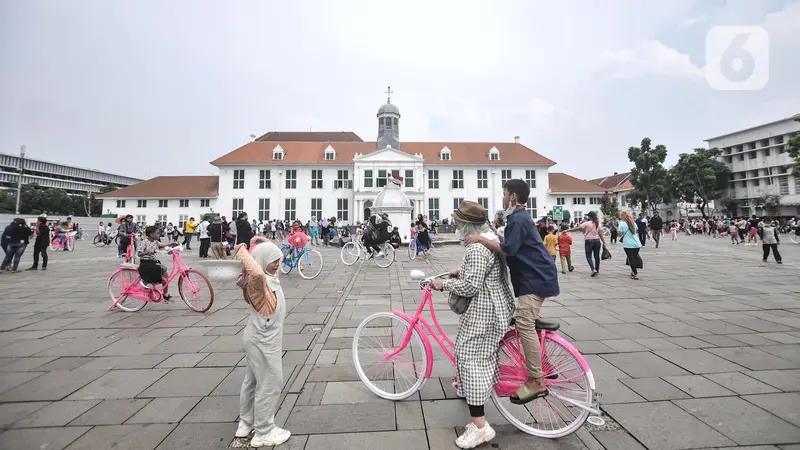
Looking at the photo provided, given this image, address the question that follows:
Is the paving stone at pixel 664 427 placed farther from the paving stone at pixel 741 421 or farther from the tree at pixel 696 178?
A: the tree at pixel 696 178

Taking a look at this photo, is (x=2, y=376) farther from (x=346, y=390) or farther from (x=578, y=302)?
(x=578, y=302)

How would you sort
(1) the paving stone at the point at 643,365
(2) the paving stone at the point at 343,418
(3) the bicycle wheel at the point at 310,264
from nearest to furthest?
(2) the paving stone at the point at 343,418 < (1) the paving stone at the point at 643,365 < (3) the bicycle wheel at the point at 310,264

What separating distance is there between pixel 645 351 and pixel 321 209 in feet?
145

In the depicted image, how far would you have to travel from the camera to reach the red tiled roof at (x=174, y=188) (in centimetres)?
4731

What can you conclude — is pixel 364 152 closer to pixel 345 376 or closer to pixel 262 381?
pixel 345 376

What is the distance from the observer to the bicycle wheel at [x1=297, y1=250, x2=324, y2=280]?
32.9 ft

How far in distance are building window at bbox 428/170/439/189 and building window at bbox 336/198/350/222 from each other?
37.0ft

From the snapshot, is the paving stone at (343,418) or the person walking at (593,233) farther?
the person walking at (593,233)

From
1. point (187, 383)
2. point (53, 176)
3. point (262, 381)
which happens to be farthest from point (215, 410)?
point (53, 176)

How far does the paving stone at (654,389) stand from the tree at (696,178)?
201 ft

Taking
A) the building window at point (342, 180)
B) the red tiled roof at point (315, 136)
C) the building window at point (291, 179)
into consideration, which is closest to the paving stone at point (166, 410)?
the building window at point (342, 180)

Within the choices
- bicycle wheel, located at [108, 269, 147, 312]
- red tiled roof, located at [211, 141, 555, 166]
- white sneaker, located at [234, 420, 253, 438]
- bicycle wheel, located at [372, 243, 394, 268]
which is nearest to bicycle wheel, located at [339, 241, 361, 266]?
bicycle wheel, located at [372, 243, 394, 268]

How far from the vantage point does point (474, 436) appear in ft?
8.05

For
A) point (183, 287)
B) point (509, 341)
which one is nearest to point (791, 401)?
point (509, 341)
